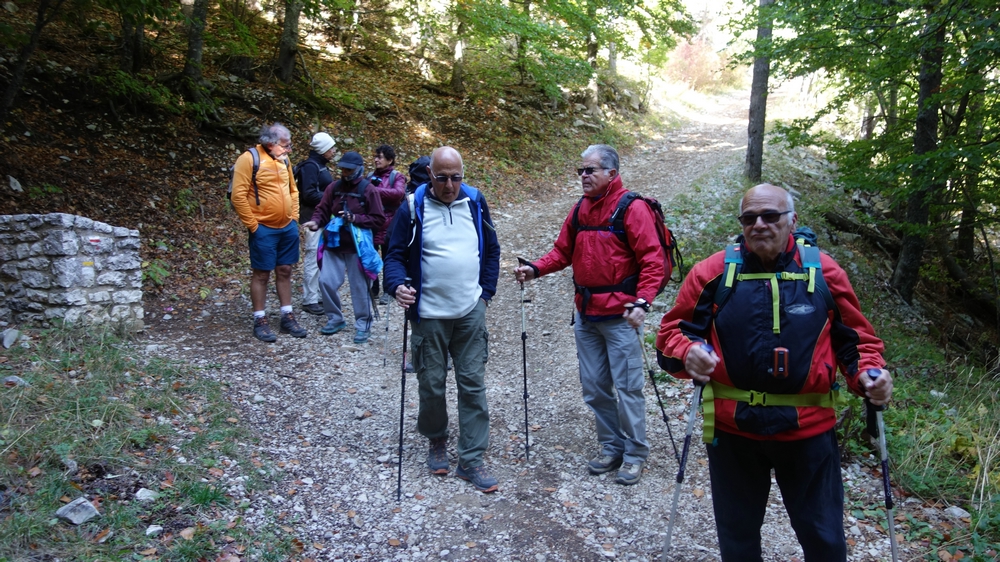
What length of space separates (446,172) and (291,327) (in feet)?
12.5

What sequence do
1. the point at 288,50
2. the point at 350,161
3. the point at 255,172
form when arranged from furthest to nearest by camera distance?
the point at 288,50, the point at 350,161, the point at 255,172

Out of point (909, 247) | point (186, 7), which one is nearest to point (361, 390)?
point (186, 7)

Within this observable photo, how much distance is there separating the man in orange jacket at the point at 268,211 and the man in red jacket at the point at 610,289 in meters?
3.36

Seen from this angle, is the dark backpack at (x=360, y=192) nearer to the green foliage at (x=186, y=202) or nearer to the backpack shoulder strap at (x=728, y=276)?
the green foliage at (x=186, y=202)

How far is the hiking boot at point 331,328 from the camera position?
7.10 meters

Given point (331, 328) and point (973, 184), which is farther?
point (973, 184)

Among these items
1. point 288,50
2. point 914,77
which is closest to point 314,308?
point 288,50

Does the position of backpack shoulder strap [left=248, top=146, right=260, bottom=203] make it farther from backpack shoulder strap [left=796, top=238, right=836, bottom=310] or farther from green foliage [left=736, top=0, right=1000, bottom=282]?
green foliage [left=736, top=0, right=1000, bottom=282]

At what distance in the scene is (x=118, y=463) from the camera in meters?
3.71

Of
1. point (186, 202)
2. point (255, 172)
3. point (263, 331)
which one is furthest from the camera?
point (186, 202)

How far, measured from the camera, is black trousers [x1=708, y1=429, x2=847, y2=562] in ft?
8.30

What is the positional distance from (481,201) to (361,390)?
2.60 m

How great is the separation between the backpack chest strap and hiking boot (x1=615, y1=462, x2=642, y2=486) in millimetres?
1890

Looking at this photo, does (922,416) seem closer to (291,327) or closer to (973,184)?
(973,184)
